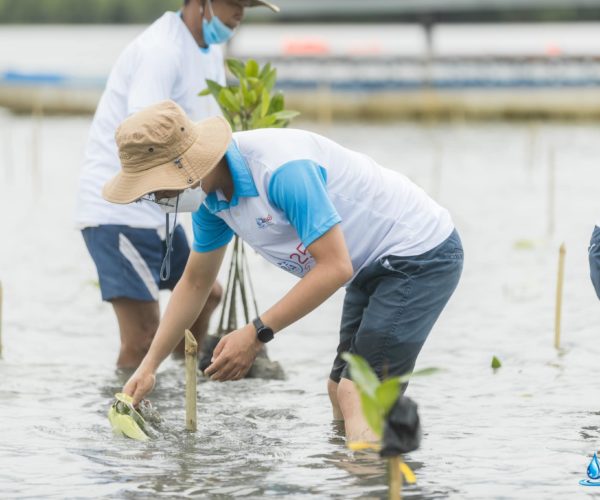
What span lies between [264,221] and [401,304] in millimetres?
641

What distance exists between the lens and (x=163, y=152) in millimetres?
4223

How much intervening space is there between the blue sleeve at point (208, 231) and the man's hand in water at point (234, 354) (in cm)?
55

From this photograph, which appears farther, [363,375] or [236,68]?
[236,68]

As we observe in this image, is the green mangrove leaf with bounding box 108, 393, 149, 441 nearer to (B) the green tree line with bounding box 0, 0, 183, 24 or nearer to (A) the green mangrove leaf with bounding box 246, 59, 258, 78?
(A) the green mangrove leaf with bounding box 246, 59, 258, 78

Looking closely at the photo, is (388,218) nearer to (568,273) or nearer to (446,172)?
(568,273)

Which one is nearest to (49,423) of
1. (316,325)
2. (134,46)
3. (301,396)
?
(301,396)

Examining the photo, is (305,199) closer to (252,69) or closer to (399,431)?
(399,431)

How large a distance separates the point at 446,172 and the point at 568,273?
8.96 m

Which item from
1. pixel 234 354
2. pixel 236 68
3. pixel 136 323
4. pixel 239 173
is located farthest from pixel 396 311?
pixel 236 68

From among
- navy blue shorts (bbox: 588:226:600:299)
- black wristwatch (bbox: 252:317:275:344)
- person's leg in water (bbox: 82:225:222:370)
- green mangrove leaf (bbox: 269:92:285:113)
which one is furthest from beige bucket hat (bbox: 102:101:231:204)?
green mangrove leaf (bbox: 269:92:285:113)

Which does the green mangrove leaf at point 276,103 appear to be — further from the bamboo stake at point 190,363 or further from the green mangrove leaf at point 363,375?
the green mangrove leaf at point 363,375

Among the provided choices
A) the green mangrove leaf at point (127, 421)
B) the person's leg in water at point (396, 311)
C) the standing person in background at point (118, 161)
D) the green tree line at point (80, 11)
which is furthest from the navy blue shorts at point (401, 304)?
the green tree line at point (80, 11)

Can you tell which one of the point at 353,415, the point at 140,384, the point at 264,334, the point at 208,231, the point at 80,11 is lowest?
the point at 353,415

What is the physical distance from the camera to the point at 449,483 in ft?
16.2
